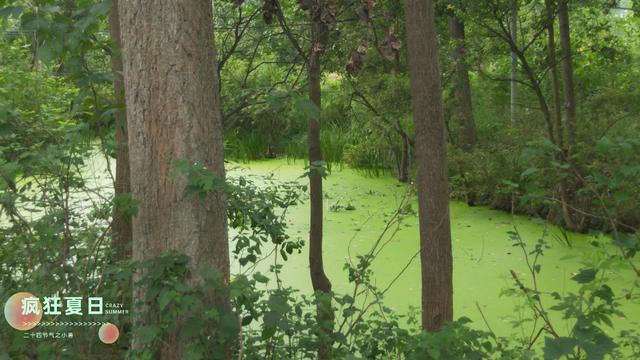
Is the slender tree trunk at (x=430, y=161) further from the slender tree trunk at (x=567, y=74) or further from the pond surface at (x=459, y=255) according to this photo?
the slender tree trunk at (x=567, y=74)

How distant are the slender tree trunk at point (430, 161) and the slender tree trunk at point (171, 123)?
887mm

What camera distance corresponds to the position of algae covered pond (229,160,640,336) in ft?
12.8

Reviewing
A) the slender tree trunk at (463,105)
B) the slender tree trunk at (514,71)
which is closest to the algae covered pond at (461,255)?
the slender tree trunk at (463,105)

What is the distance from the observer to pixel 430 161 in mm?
2631

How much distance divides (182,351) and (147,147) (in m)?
0.62

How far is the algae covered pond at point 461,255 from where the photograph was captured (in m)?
3.90

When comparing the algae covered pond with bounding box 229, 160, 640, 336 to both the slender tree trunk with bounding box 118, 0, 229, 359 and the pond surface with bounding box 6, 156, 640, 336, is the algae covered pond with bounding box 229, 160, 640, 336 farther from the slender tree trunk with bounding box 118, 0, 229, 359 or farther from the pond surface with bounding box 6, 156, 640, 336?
the slender tree trunk with bounding box 118, 0, 229, 359

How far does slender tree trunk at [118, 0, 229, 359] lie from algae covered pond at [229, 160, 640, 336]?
1421 millimetres

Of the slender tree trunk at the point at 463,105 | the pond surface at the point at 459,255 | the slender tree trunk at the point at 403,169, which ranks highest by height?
the slender tree trunk at the point at 463,105

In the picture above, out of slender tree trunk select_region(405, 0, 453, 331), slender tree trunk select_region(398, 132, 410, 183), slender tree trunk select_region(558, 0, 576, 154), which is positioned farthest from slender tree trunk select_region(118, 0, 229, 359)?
slender tree trunk select_region(398, 132, 410, 183)

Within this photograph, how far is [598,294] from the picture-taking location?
193 cm

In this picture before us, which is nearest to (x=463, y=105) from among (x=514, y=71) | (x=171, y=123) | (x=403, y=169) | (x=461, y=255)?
(x=514, y=71)

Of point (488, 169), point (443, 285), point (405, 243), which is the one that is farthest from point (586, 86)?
point (443, 285)

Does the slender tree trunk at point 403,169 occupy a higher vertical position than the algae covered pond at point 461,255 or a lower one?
higher
